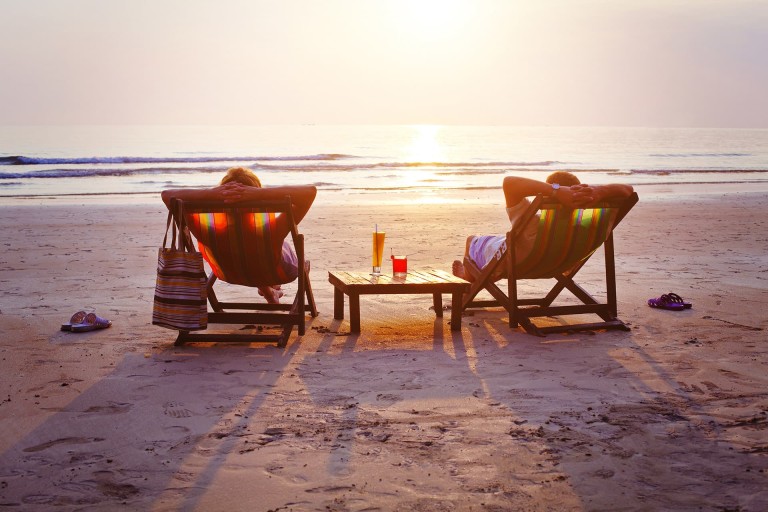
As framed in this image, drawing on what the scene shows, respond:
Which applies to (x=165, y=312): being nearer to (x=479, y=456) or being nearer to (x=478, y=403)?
(x=478, y=403)

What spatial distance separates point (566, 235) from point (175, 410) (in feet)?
9.03

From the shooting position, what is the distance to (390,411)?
3.71 meters

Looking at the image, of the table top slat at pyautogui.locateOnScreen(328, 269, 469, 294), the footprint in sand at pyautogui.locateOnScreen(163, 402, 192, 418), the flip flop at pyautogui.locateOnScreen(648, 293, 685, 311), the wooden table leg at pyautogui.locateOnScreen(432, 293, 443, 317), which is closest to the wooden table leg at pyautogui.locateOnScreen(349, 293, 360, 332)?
the table top slat at pyautogui.locateOnScreen(328, 269, 469, 294)

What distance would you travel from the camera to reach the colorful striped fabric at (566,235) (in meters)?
5.14

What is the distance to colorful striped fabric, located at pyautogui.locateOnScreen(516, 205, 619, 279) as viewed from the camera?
5.14 meters

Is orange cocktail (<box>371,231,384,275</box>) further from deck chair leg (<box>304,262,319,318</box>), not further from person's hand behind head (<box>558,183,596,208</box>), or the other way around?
person's hand behind head (<box>558,183,596,208</box>)

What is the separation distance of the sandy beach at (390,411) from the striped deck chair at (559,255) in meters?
0.19

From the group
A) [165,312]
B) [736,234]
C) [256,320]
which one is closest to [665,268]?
[736,234]

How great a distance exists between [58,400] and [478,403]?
203 cm

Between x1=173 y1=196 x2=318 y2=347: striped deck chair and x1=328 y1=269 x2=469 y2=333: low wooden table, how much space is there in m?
0.31

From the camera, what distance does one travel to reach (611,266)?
18.0 feet

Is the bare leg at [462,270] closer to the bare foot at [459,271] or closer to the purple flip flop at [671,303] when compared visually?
the bare foot at [459,271]

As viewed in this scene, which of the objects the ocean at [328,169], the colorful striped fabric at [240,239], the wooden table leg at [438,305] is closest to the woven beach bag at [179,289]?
the colorful striped fabric at [240,239]

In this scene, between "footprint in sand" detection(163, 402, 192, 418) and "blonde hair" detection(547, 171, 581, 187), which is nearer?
"footprint in sand" detection(163, 402, 192, 418)
